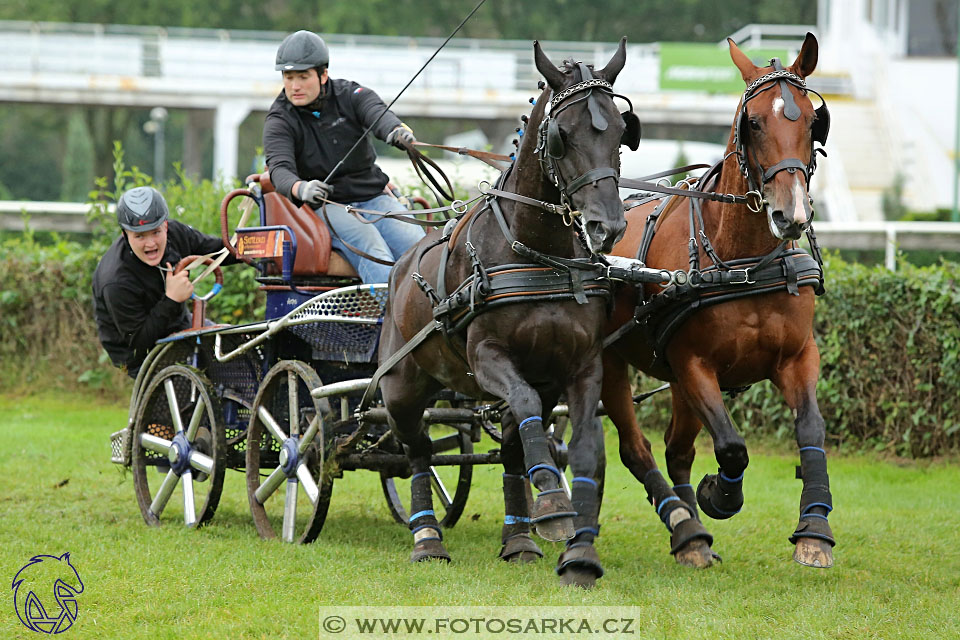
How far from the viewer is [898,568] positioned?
239 inches

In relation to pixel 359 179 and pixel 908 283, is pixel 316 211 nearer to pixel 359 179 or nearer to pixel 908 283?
pixel 359 179

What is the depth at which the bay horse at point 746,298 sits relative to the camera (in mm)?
4969

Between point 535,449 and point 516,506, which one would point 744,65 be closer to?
Answer: point 535,449

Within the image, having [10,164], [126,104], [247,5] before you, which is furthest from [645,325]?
[10,164]

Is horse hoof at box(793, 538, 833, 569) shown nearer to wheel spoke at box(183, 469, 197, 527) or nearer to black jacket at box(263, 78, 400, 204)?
black jacket at box(263, 78, 400, 204)

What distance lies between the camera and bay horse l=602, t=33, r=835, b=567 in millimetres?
4969

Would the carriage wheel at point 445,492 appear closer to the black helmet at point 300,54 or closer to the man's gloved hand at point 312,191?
the man's gloved hand at point 312,191

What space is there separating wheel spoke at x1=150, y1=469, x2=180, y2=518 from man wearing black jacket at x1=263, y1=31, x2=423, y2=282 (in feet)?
5.59

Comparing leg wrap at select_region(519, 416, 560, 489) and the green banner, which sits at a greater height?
the green banner

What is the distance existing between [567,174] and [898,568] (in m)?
2.85

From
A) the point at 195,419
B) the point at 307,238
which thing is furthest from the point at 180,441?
the point at 307,238

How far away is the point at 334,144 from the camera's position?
6930mm

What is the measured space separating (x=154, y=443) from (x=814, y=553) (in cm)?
413

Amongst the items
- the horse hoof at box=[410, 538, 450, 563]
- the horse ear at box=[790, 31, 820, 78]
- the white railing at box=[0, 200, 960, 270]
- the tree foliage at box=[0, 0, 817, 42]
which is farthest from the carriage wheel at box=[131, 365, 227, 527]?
the tree foliage at box=[0, 0, 817, 42]
